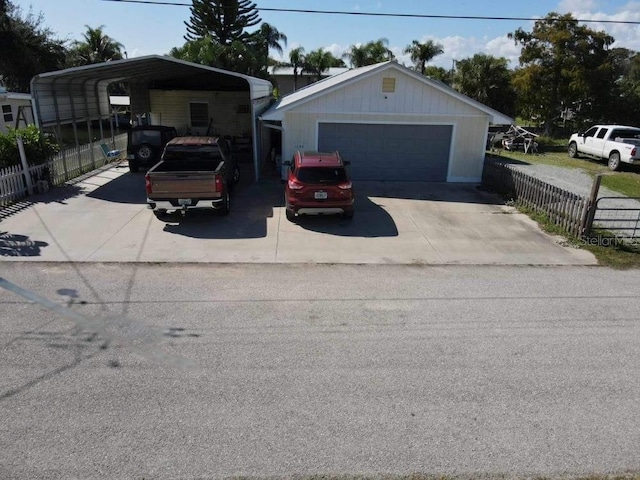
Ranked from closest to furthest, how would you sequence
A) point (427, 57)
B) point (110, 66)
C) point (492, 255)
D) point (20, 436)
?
point (20, 436), point (492, 255), point (110, 66), point (427, 57)

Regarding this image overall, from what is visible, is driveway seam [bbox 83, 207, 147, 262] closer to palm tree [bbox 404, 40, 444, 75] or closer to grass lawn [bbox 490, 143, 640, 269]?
grass lawn [bbox 490, 143, 640, 269]

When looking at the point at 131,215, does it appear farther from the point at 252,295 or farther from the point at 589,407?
the point at 589,407

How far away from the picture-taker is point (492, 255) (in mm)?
9773

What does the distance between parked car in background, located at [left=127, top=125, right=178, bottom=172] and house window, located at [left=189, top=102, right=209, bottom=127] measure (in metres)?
7.23

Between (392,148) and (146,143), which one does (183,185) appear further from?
(392,148)

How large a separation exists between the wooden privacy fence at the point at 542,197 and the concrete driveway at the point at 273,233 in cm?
60

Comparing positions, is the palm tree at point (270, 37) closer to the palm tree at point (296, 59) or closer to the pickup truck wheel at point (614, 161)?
the palm tree at point (296, 59)

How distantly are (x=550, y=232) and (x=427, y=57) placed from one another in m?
36.2

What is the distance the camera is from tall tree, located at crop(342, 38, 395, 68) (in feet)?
156

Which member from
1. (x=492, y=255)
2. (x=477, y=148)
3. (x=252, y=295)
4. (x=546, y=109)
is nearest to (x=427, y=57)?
(x=546, y=109)

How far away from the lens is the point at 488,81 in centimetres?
3078

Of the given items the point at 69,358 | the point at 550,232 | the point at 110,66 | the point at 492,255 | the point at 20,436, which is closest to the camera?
the point at 20,436

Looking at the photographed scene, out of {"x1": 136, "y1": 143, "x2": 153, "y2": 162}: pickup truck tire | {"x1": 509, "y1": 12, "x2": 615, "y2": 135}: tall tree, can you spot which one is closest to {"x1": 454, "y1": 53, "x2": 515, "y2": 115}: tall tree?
{"x1": 509, "y1": 12, "x2": 615, "y2": 135}: tall tree

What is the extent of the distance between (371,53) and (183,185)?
42.1 metres
